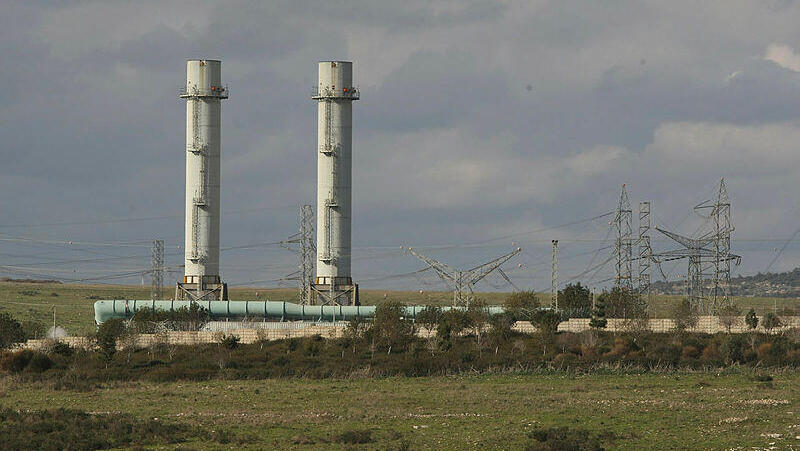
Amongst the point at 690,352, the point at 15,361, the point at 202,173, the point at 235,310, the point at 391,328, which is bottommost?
the point at 15,361

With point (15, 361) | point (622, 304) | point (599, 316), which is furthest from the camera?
point (622, 304)

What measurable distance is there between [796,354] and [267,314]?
70840 millimetres

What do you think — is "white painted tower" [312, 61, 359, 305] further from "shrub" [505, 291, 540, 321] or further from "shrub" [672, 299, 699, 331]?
"shrub" [672, 299, 699, 331]

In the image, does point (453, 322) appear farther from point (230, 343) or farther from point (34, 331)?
point (34, 331)

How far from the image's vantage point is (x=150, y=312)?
14000cm

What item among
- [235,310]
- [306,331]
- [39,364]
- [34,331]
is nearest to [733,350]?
[306,331]

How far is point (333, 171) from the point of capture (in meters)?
150

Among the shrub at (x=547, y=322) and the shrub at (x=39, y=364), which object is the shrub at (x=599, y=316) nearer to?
the shrub at (x=547, y=322)

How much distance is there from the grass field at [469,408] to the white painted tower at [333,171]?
6473cm

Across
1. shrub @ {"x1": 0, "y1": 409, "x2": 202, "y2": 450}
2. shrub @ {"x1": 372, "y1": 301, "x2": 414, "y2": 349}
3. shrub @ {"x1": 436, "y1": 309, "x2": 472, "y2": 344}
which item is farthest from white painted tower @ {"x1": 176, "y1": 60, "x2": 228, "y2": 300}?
shrub @ {"x1": 0, "y1": 409, "x2": 202, "y2": 450}

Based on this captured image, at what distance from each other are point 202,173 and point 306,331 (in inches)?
1056

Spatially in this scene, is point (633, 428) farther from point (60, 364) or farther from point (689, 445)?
point (60, 364)

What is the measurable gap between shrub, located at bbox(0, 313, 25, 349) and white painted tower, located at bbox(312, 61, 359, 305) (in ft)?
141

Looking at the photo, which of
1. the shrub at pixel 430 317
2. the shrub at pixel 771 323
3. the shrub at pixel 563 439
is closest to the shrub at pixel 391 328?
the shrub at pixel 430 317
